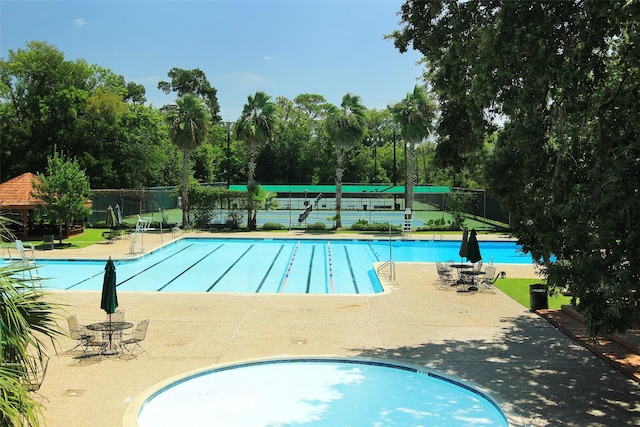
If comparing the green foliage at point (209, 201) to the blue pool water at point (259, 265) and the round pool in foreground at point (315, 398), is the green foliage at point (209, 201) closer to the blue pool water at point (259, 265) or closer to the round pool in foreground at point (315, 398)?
the blue pool water at point (259, 265)

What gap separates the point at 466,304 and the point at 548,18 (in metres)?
9.21

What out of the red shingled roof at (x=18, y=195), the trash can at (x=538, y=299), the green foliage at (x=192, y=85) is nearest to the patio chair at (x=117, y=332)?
the trash can at (x=538, y=299)

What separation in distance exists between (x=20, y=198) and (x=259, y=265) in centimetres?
1474

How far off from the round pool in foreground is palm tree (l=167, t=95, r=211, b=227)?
25.2 m

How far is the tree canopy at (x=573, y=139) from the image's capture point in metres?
7.12

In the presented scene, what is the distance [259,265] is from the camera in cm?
2389

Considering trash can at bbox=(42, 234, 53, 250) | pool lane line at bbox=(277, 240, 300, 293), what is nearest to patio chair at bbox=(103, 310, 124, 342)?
pool lane line at bbox=(277, 240, 300, 293)

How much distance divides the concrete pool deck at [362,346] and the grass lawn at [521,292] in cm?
58

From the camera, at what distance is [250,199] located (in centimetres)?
3397

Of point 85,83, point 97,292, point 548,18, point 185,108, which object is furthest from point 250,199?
point 548,18

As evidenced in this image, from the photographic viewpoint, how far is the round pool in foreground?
8.78 meters

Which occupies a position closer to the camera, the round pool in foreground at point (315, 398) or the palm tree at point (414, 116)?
the round pool in foreground at point (315, 398)

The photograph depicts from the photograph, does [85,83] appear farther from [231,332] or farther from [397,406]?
[397,406]

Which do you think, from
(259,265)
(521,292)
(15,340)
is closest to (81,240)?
(259,265)
